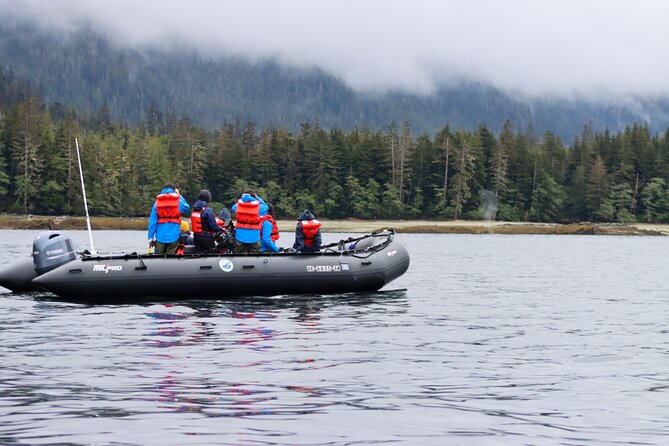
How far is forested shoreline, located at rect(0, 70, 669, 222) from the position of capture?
110 m

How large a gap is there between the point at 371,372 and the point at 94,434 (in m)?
4.91

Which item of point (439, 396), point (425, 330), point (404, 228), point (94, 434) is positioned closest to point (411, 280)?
point (425, 330)

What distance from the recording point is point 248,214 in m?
23.9

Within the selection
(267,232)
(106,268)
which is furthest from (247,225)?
(106,268)

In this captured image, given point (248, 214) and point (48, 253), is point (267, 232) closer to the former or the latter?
point (248, 214)

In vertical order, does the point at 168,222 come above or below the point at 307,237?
above

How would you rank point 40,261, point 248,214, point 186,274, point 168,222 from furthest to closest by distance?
point 248,214
point 168,222
point 40,261
point 186,274

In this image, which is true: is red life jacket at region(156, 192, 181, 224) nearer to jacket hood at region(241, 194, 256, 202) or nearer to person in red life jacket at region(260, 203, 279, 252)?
jacket hood at region(241, 194, 256, 202)

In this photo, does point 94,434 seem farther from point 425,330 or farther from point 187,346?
point 425,330

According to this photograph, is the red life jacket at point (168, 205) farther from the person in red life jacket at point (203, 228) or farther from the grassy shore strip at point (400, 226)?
the grassy shore strip at point (400, 226)

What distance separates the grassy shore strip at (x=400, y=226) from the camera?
290 ft

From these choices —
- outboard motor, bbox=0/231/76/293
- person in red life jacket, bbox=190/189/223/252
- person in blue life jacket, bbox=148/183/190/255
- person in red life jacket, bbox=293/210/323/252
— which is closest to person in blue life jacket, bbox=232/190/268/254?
person in red life jacket, bbox=190/189/223/252

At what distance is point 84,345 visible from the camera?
51.9 feet

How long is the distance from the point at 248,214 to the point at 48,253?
15.8 feet
